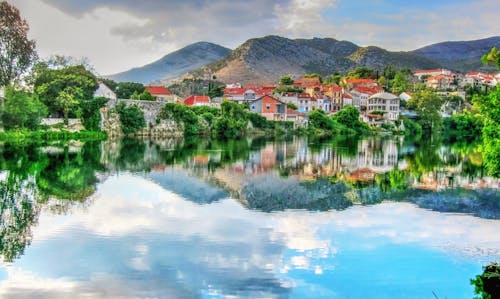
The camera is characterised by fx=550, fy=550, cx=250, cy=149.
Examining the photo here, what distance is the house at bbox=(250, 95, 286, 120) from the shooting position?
71438 mm

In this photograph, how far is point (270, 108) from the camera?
71.7 meters

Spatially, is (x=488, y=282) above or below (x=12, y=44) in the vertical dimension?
below

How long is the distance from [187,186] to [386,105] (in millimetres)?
70971

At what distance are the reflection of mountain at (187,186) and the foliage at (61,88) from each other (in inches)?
1029

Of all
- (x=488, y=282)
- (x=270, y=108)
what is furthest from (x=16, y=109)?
(x=270, y=108)

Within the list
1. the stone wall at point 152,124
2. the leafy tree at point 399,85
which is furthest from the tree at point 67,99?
the leafy tree at point 399,85

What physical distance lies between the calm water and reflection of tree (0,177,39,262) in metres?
0.04

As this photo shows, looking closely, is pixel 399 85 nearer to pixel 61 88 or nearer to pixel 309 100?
pixel 309 100

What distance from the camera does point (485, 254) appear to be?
10.8 metres

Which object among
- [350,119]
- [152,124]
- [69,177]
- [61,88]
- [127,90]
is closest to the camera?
[69,177]

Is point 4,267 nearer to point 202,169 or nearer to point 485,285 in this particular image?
Result: point 485,285

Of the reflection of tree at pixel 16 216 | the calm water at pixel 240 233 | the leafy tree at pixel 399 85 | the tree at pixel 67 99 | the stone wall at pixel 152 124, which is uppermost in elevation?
the leafy tree at pixel 399 85

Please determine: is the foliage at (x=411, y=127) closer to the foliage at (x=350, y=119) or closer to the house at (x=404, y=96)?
the foliage at (x=350, y=119)

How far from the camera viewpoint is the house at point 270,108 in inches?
2813
